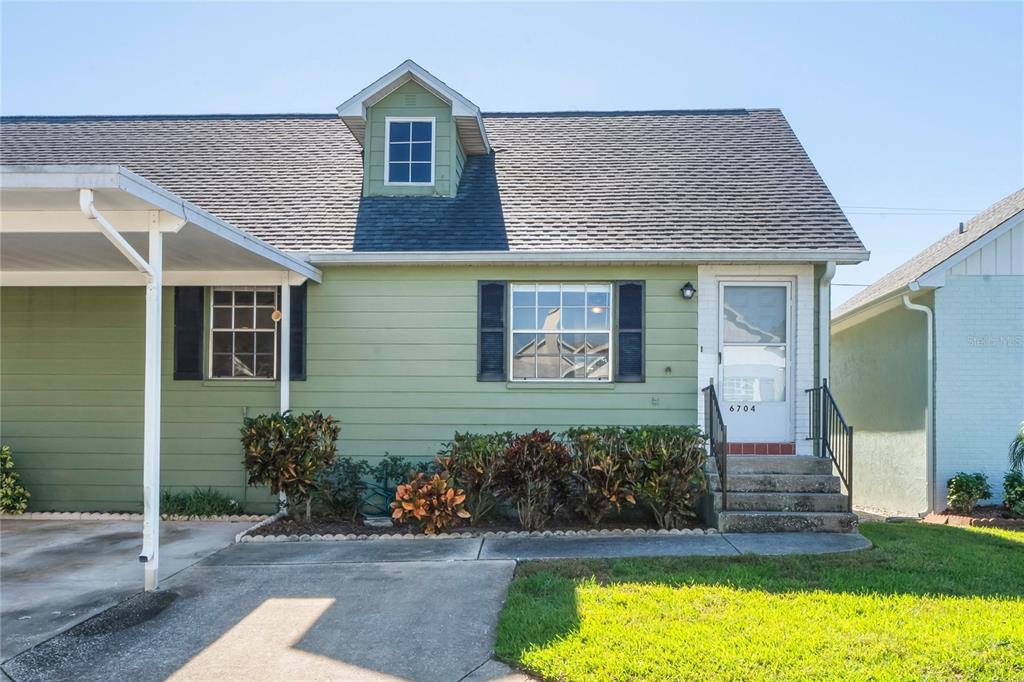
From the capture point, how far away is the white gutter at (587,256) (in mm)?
8078

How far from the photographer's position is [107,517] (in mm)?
8359

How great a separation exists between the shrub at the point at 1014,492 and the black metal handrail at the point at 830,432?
7.34 feet

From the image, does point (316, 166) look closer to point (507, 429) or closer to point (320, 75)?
point (320, 75)

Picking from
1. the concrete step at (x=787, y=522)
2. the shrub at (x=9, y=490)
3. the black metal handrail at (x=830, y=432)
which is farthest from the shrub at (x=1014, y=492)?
the shrub at (x=9, y=490)

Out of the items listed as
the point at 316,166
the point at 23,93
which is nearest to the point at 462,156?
the point at 316,166

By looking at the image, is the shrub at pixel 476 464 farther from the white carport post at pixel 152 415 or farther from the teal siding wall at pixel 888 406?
the teal siding wall at pixel 888 406

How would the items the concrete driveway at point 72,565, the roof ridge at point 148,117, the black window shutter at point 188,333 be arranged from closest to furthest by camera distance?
the concrete driveway at point 72,565 → the black window shutter at point 188,333 → the roof ridge at point 148,117

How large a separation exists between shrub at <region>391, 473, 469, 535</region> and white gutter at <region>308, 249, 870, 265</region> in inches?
96.7

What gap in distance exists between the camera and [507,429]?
8.37 metres

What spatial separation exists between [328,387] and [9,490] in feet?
12.1

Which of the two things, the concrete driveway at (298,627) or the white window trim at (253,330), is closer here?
the concrete driveway at (298,627)

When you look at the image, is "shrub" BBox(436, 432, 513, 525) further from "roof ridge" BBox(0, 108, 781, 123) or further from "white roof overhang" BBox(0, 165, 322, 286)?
"roof ridge" BBox(0, 108, 781, 123)

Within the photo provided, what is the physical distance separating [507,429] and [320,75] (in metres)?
6.41

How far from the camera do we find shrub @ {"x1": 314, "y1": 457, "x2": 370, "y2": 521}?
26.2 feet
